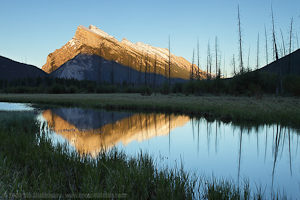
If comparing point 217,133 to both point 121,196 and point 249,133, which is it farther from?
point 121,196

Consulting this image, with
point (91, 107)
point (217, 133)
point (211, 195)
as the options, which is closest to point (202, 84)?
point (91, 107)

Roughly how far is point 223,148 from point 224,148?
0.04m

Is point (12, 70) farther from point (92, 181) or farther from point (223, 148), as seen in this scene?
point (92, 181)

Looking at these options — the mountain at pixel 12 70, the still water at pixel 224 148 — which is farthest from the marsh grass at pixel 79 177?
the mountain at pixel 12 70

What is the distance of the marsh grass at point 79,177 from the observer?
3501mm

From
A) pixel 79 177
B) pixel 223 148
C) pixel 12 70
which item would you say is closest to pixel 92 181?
pixel 79 177

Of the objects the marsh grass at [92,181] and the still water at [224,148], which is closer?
the marsh grass at [92,181]

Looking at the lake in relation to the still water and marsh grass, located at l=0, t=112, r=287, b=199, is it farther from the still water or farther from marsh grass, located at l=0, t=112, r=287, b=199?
marsh grass, located at l=0, t=112, r=287, b=199

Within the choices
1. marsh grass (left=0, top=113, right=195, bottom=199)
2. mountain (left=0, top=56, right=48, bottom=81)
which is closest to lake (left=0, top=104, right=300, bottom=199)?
marsh grass (left=0, top=113, right=195, bottom=199)

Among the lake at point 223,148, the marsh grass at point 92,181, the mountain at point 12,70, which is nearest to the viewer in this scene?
the marsh grass at point 92,181

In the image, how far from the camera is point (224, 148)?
9.48 metres

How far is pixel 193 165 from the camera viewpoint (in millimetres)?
6945

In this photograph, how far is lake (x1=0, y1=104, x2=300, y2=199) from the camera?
19.8 feet

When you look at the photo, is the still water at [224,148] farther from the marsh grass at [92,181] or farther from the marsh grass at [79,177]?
the marsh grass at [79,177]
